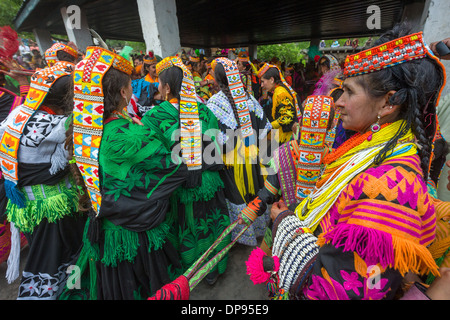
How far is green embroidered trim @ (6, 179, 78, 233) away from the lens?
1.84 metres

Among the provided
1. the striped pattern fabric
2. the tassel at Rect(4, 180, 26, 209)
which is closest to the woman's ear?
the striped pattern fabric

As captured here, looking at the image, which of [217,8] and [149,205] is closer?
[149,205]

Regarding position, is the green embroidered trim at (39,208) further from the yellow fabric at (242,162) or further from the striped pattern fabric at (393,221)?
the striped pattern fabric at (393,221)

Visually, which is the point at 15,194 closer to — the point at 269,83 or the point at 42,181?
the point at 42,181

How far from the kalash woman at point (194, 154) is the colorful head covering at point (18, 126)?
2.60 ft

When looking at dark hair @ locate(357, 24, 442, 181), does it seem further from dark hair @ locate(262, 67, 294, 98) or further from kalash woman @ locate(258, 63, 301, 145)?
dark hair @ locate(262, 67, 294, 98)

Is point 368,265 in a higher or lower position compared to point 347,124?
lower

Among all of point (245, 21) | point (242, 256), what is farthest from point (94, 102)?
point (245, 21)

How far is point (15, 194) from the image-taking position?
Result: 69.9 inches

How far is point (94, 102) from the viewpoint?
57.6 inches

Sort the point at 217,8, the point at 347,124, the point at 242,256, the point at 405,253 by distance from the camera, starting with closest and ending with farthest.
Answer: the point at 405,253 → the point at 347,124 → the point at 242,256 → the point at 217,8
